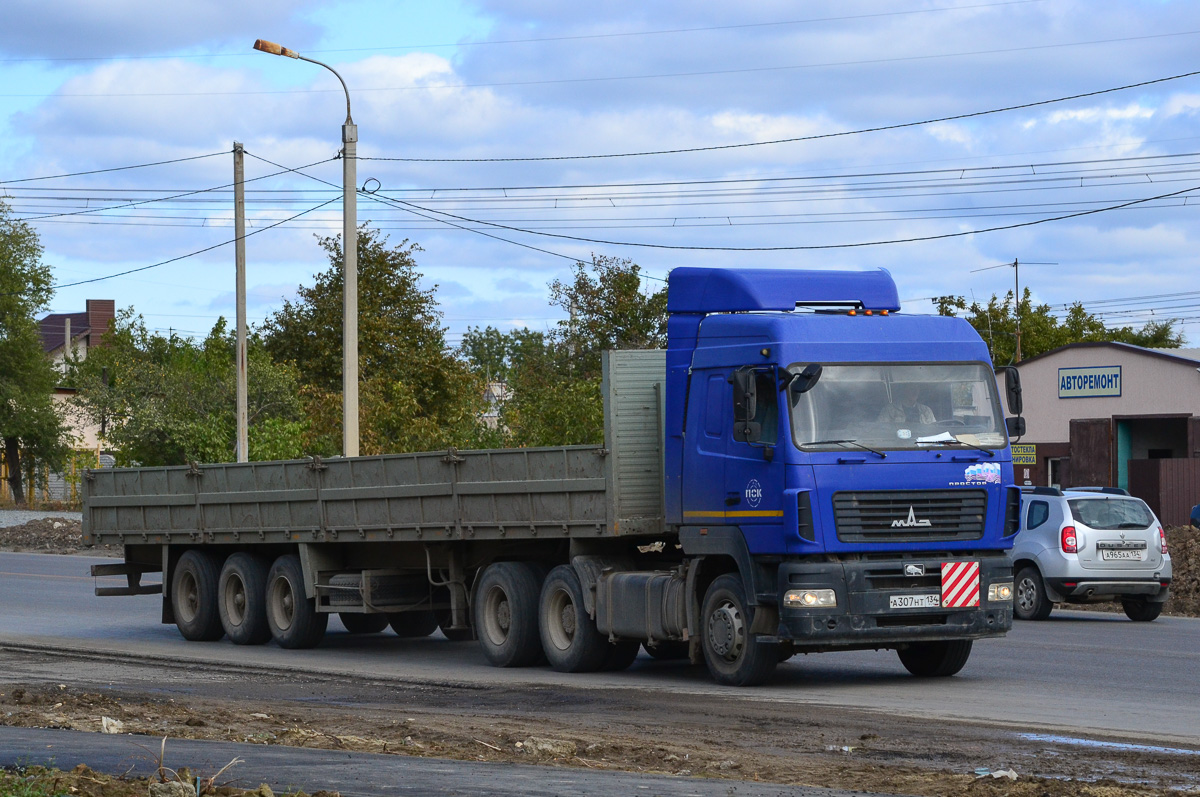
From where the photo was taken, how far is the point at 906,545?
12.8m

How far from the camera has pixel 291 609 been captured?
1811 centimetres

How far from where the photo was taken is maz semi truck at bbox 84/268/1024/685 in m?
12.7

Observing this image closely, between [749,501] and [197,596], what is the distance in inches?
357

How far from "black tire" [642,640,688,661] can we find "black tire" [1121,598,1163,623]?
7434 mm

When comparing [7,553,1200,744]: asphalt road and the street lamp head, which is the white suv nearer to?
[7,553,1200,744]: asphalt road

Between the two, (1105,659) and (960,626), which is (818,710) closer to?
(960,626)

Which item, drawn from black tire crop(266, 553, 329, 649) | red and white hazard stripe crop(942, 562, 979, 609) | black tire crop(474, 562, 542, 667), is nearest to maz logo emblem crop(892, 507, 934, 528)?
red and white hazard stripe crop(942, 562, 979, 609)

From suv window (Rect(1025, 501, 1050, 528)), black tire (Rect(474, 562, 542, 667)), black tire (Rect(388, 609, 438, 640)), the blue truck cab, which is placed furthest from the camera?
suv window (Rect(1025, 501, 1050, 528))

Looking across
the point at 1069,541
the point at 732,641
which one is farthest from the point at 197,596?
the point at 1069,541

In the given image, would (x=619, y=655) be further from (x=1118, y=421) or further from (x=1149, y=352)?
(x=1118, y=421)

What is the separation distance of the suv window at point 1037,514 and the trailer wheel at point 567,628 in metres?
7.97

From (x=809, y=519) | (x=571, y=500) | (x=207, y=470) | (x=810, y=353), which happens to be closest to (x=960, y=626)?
(x=809, y=519)

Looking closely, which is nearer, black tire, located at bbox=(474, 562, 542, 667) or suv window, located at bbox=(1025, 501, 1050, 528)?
black tire, located at bbox=(474, 562, 542, 667)

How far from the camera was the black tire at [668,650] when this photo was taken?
575 inches
